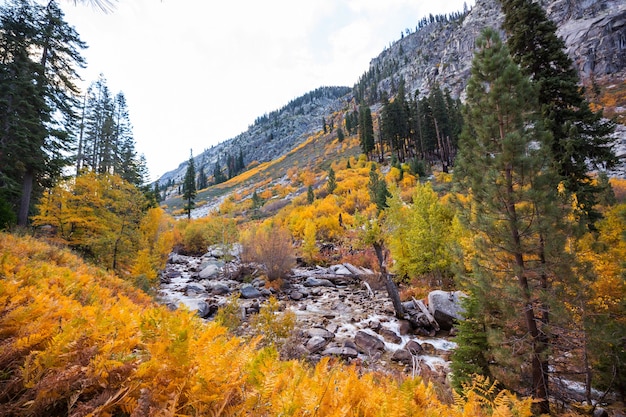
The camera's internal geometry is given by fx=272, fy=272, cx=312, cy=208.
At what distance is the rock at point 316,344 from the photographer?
9484mm

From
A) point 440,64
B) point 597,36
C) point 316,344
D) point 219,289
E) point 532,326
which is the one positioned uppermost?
point 440,64

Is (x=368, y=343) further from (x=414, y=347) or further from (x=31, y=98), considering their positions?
(x=31, y=98)

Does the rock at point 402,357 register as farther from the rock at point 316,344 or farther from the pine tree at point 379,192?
the pine tree at point 379,192

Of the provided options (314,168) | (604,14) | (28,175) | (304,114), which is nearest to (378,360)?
(28,175)

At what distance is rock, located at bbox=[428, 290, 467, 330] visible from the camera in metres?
11.4

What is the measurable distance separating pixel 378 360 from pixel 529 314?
4733 millimetres

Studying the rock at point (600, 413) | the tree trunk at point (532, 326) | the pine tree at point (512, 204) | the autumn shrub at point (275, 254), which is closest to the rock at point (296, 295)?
the autumn shrub at point (275, 254)

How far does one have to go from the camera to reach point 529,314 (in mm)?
6520

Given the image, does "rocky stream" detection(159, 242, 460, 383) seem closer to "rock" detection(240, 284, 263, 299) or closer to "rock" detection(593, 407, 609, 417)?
"rock" detection(240, 284, 263, 299)

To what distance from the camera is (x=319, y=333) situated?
35.3 ft

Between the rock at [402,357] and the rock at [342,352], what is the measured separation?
129cm

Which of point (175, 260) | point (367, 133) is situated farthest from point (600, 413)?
point (367, 133)

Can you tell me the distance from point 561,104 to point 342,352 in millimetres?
12685

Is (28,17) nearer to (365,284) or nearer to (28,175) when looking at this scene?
(28,175)
